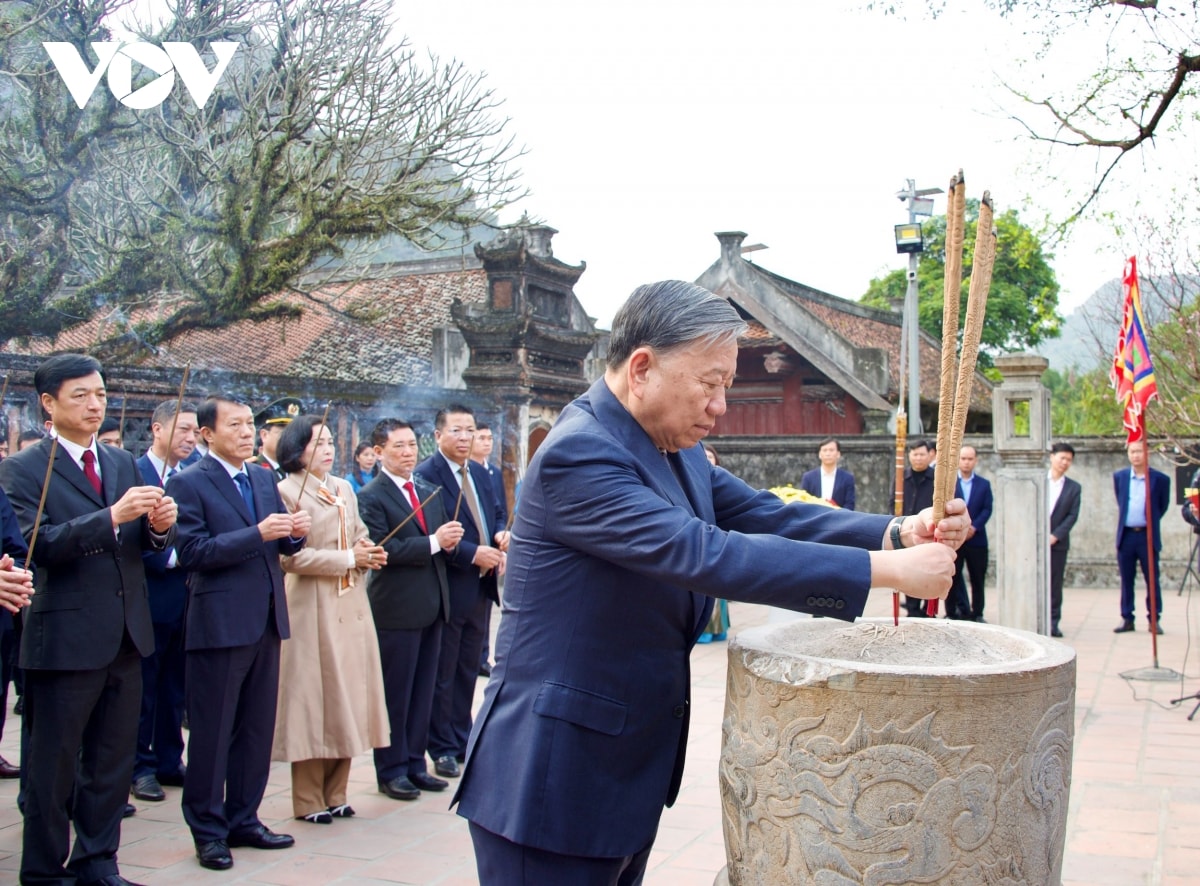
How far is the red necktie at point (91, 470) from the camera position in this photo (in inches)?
149

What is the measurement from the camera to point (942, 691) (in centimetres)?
211

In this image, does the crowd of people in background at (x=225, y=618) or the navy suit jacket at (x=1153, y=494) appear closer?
the crowd of people in background at (x=225, y=618)

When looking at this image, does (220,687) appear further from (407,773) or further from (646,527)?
(646,527)

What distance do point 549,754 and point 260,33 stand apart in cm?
1041

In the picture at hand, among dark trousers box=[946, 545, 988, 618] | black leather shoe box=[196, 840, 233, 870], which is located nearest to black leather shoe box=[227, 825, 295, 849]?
black leather shoe box=[196, 840, 233, 870]

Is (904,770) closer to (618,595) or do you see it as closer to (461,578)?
(618,595)

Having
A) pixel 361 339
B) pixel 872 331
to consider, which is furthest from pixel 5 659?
pixel 872 331

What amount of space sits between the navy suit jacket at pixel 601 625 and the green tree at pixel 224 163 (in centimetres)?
849

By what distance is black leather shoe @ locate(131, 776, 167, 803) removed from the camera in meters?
4.80

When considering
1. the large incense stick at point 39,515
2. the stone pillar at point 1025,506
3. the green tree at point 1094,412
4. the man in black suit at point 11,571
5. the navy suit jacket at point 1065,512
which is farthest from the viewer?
the green tree at point 1094,412

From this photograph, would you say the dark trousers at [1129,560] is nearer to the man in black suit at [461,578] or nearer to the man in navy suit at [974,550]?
the man in navy suit at [974,550]

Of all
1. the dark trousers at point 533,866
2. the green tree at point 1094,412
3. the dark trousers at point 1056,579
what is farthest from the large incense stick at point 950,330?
the green tree at point 1094,412

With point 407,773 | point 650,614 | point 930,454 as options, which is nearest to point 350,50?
point 930,454

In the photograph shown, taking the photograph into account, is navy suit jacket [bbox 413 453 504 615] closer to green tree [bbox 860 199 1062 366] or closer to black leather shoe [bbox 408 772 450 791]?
black leather shoe [bbox 408 772 450 791]
